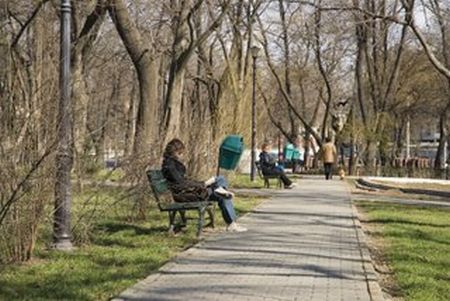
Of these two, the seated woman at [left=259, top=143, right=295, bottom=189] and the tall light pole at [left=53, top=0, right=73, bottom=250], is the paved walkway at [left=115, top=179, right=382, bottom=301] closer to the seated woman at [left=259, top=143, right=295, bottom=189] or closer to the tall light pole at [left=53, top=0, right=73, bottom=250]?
the tall light pole at [left=53, top=0, right=73, bottom=250]

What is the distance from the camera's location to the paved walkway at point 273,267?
8.22 meters

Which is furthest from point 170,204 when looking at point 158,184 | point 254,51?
point 254,51

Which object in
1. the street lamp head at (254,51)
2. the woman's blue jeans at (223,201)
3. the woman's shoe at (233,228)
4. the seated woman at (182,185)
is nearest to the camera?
the seated woman at (182,185)

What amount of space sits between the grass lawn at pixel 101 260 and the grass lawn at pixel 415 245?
283cm

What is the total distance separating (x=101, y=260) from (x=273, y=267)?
6.64ft

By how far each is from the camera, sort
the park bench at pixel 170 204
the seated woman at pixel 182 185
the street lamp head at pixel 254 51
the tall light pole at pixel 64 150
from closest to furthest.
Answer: the tall light pole at pixel 64 150 < the park bench at pixel 170 204 < the seated woman at pixel 182 185 < the street lamp head at pixel 254 51

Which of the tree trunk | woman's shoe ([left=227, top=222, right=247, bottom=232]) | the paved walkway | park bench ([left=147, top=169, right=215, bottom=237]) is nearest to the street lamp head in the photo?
the tree trunk

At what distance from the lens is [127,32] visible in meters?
18.1

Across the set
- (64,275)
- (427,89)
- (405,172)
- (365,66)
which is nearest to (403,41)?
(365,66)

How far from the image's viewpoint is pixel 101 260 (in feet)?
32.9

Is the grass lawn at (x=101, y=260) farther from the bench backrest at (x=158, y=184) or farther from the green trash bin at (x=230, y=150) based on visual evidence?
the green trash bin at (x=230, y=150)

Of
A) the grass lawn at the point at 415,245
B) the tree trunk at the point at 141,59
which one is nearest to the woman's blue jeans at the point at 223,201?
the grass lawn at the point at 415,245

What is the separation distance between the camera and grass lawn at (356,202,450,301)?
9195 millimetres

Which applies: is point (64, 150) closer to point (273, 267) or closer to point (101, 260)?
point (101, 260)
